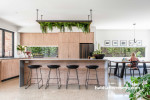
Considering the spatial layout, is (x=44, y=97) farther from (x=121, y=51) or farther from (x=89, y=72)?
(x=121, y=51)

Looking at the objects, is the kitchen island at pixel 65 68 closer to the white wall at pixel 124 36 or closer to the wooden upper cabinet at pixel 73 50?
the wooden upper cabinet at pixel 73 50

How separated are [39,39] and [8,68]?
2296 mm

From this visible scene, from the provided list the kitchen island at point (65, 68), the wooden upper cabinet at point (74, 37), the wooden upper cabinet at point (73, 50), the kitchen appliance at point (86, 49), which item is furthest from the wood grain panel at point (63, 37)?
the kitchen island at point (65, 68)

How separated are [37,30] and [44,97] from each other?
4.48m

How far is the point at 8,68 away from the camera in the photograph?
5.44 metres

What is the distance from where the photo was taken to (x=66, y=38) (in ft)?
21.8

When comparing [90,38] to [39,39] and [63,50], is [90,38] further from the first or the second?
[39,39]

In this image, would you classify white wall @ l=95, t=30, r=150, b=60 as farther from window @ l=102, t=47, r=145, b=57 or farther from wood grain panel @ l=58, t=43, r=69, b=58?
wood grain panel @ l=58, t=43, r=69, b=58

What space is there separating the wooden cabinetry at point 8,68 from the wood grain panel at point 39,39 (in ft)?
4.69

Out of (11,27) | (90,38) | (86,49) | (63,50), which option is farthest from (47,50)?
(90,38)

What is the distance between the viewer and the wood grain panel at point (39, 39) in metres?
6.98

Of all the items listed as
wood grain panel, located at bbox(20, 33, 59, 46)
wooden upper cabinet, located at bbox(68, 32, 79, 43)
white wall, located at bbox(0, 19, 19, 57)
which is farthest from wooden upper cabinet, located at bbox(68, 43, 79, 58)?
white wall, located at bbox(0, 19, 19, 57)

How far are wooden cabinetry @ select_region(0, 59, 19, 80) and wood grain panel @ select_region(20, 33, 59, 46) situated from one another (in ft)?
4.69

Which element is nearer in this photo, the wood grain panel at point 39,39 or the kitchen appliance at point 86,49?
the kitchen appliance at point 86,49
